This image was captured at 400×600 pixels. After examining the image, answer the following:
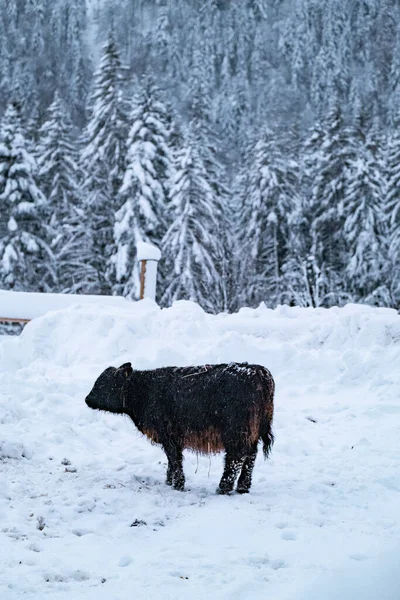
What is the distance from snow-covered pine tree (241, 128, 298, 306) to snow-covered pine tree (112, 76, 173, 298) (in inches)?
271

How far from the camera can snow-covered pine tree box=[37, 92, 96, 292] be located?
29031mm

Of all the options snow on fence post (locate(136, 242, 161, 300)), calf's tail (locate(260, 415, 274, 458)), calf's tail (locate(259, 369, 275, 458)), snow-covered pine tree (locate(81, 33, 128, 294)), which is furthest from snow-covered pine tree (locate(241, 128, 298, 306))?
calf's tail (locate(259, 369, 275, 458))

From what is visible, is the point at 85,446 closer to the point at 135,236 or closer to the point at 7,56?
the point at 135,236

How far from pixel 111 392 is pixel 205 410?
3.60 ft

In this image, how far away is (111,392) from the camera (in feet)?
19.3

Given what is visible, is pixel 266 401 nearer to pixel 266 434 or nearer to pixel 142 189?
pixel 266 434

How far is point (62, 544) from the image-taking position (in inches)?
155

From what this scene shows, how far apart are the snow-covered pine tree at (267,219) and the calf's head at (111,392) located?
88.8 feet

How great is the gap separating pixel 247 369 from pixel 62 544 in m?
2.16

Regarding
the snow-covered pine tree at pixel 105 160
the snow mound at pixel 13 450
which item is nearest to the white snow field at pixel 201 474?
the snow mound at pixel 13 450

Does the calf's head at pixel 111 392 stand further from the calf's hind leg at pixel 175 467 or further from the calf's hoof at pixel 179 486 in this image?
the calf's hoof at pixel 179 486

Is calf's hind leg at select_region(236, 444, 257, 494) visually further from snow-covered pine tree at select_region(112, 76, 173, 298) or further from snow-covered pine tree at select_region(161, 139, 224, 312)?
snow-covered pine tree at select_region(161, 139, 224, 312)

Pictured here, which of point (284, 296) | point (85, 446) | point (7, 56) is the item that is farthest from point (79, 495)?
point (7, 56)

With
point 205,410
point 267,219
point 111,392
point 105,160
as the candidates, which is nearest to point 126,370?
point 111,392
